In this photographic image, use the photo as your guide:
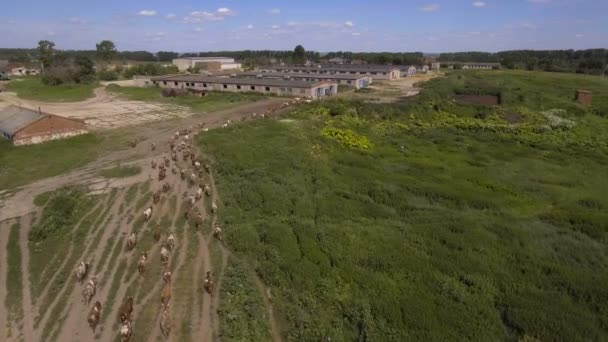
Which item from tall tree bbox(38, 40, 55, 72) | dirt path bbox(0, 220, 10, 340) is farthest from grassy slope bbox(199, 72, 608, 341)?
tall tree bbox(38, 40, 55, 72)

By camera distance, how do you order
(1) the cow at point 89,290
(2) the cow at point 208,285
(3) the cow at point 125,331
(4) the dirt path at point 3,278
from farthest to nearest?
(2) the cow at point 208,285 < (1) the cow at point 89,290 < (4) the dirt path at point 3,278 < (3) the cow at point 125,331

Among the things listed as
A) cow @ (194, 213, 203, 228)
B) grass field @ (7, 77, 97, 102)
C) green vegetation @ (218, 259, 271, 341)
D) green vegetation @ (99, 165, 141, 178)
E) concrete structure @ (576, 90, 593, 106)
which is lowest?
green vegetation @ (218, 259, 271, 341)

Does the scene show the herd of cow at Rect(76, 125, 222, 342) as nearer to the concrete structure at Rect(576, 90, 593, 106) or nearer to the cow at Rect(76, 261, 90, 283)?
the cow at Rect(76, 261, 90, 283)

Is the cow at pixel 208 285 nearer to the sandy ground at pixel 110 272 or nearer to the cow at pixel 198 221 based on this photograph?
the sandy ground at pixel 110 272

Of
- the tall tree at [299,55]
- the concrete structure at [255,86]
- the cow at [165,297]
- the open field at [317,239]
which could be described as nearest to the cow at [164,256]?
the open field at [317,239]

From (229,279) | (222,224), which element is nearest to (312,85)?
(222,224)

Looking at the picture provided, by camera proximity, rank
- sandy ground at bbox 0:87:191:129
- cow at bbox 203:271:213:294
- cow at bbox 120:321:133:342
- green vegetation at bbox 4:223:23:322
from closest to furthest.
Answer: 1. cow at bbox 120:321:133:342
2. green vegetation at bbox 4:223:23:322
3. cow at bbox 203:271:213:294
4. sandy ground at bbox 0:87:191:129
